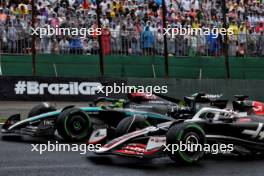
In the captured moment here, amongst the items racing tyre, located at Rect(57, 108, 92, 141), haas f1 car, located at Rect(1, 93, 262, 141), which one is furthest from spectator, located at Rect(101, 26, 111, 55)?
racing tyre, located at Rect(57, 108, 92, 141)

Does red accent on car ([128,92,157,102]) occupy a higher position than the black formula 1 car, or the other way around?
red accent on car ([128,92,157,102])

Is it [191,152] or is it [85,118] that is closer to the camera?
[191,152]

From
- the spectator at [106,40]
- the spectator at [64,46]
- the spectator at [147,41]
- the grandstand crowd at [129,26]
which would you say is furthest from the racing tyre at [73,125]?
the spectator at [147,41]

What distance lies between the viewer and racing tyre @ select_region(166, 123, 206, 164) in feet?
30.0

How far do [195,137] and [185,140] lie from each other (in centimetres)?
22

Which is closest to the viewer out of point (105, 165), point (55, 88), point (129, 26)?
point (105, 165)

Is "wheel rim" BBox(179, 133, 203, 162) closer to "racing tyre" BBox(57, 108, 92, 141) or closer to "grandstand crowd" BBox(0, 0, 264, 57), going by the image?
"racing tyre" BBox(57, 108, 92, 141)

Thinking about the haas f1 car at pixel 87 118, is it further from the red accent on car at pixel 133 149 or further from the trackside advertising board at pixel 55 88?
the trackside advertising board at pixel 55 88

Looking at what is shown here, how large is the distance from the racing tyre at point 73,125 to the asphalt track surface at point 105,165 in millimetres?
879

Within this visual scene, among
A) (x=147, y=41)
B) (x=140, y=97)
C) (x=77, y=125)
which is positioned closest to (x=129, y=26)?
(x=147, y=41)

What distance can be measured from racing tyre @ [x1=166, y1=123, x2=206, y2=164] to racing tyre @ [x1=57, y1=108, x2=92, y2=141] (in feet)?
9.16

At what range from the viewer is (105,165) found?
9.38 m

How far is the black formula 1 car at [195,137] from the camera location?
30.2 feet

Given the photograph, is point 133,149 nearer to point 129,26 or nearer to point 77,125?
point 77,125
